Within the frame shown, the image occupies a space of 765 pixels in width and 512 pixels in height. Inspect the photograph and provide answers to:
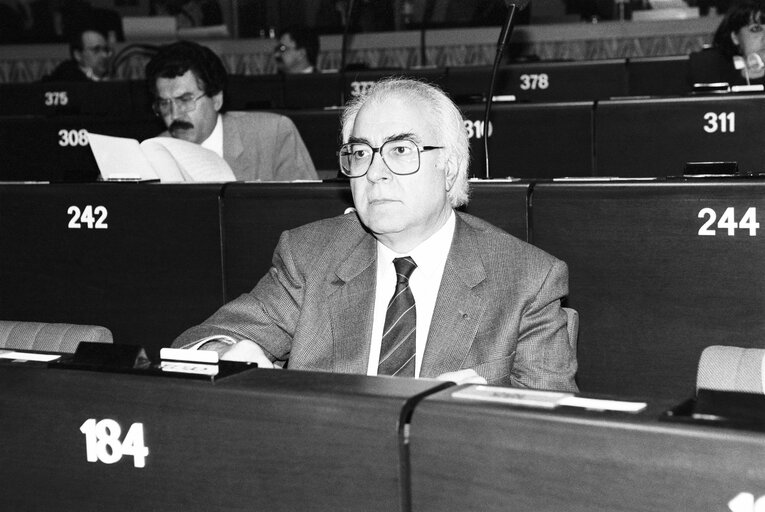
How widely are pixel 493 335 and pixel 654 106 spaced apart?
2.32 meters

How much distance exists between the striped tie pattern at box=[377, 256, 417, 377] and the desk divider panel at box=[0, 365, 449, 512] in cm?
98

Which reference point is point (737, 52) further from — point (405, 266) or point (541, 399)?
point (541, 399)

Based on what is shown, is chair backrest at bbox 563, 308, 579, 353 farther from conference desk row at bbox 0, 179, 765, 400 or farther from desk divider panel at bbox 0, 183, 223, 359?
→ desk divider panel at bbox 0, 183, 223, 359

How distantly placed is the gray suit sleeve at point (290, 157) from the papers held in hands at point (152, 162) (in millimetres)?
972

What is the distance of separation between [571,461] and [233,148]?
3702mm

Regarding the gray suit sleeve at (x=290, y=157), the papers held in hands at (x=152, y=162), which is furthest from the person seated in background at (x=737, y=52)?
the papers held in hands at (x=152, y=162)

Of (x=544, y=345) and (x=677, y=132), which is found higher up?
(x=677, y=132)

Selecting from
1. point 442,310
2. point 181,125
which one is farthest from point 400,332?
point 181,125

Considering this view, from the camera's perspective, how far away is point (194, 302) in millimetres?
3133

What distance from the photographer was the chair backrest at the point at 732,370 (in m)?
1.59

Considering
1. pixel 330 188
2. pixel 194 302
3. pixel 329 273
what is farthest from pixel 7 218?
pixel 329 273

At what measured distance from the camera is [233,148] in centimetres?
442

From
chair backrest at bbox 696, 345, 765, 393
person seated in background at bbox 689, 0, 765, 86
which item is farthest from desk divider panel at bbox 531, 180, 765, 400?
person seated in background at bbox 689, 0, 765, 86

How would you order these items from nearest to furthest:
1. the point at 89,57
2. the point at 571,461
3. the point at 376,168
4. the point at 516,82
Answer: the point at 571,461
the point at 376,168
the point at 516,82
the point at 89,57
